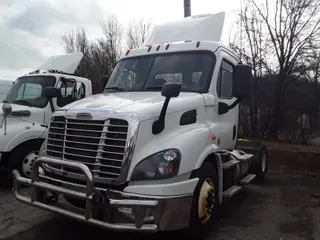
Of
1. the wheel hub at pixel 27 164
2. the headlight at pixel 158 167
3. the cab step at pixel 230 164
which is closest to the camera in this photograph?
the headlight at pixel 158 167

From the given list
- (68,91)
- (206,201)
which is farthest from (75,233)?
(68,91)

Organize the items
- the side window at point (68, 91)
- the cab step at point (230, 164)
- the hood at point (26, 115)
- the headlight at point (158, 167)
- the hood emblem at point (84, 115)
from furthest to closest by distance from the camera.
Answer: the side window at point (68, 91), the hood at point (26, 115), the cab step at point (230, 164), the hood emblem at point (84, 115), the headlight at point (158, 167)

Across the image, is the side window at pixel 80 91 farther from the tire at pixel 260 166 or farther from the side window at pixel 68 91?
the tire at pixel 260 166

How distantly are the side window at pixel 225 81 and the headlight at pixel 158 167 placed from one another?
72.4 inches

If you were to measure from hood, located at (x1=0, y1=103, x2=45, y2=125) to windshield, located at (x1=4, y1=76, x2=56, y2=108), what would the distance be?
0.20 metres

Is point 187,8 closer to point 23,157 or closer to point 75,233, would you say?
point 23,157

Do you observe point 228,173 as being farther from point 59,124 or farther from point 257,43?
point 257,43

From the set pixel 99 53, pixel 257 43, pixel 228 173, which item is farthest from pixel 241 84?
Result: pixel 99 53

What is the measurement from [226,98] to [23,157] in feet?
13.4

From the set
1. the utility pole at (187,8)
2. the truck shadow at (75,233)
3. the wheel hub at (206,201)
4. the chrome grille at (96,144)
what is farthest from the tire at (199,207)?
the utility pole at (187,8)

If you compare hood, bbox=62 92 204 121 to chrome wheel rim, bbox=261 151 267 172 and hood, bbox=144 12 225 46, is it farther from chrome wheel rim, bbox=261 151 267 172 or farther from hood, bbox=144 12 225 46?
chrome wheel rim, bbox=261 151 267 172

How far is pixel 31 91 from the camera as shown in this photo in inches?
292

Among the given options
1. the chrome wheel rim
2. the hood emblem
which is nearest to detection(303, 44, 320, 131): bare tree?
the chrome wheel rim

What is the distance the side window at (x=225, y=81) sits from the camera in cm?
503
